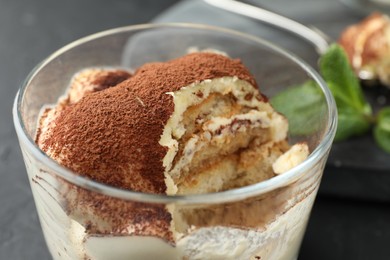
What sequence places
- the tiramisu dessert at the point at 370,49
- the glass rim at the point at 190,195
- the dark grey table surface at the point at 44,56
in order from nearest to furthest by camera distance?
the glass rim at the point at 190,195 → the dark grey table surface at the point at 44,56 → the tiramisu dessert at the point at 370,49

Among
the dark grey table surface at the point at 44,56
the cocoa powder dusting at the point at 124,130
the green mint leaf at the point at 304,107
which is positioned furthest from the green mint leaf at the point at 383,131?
the cocoa powder dusting at the point at 124,130

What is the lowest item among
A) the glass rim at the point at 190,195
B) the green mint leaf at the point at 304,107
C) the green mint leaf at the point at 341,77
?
the green mint leaf at the point at 341,77

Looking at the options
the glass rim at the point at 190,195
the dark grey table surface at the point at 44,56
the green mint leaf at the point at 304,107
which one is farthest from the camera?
the dark grey table surface at the point at 44,56

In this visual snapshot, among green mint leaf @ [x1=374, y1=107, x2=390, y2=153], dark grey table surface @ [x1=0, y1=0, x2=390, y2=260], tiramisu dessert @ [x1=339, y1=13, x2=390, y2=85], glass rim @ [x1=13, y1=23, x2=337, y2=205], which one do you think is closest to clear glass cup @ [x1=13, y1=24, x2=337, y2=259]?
glass rim @ [x1=13, y1=23, x2=337, y2=205]

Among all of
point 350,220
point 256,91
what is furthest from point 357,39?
point 256,91

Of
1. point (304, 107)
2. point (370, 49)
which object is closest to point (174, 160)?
point (304, 107)

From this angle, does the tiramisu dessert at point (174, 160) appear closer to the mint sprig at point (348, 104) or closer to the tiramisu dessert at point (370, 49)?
the mint sprig at point (348, 104)
